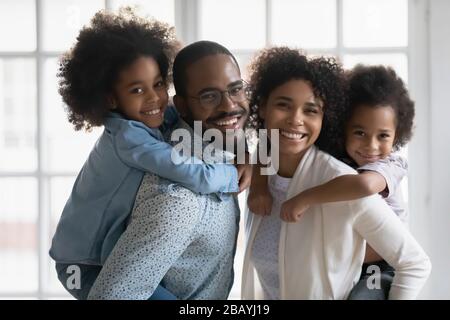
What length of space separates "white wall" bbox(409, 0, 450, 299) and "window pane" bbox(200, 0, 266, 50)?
0.41m

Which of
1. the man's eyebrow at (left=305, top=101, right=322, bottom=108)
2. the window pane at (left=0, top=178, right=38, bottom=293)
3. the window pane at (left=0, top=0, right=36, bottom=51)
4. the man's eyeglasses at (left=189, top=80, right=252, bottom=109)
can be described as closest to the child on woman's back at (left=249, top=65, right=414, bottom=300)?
the man's eyebrow at (left=305, top=101, right=322, bottom=108)

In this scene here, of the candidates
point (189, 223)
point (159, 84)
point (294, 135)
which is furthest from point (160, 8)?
point (189, 223)

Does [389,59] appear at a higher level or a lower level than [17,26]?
lower

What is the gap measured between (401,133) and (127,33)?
23.7 inches

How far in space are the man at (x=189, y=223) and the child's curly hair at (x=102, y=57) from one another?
2.5 inches

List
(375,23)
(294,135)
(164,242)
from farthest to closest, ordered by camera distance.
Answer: (375,23) < (294,135) < (164,242)

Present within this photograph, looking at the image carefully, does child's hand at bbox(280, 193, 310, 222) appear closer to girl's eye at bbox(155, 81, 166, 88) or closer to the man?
the man

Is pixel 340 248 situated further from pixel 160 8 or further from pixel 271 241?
pixel 160 8

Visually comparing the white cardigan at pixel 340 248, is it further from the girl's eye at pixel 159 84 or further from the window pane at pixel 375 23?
the window pane at pixel 375 23

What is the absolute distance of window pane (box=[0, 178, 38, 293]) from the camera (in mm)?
1646

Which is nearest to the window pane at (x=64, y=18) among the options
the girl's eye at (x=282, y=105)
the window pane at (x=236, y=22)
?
the window pane at (x=236, y=22)

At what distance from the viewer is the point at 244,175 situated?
1.13m

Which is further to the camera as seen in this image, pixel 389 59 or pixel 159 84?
pixel 389 59

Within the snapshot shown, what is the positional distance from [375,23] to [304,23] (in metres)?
0.19
